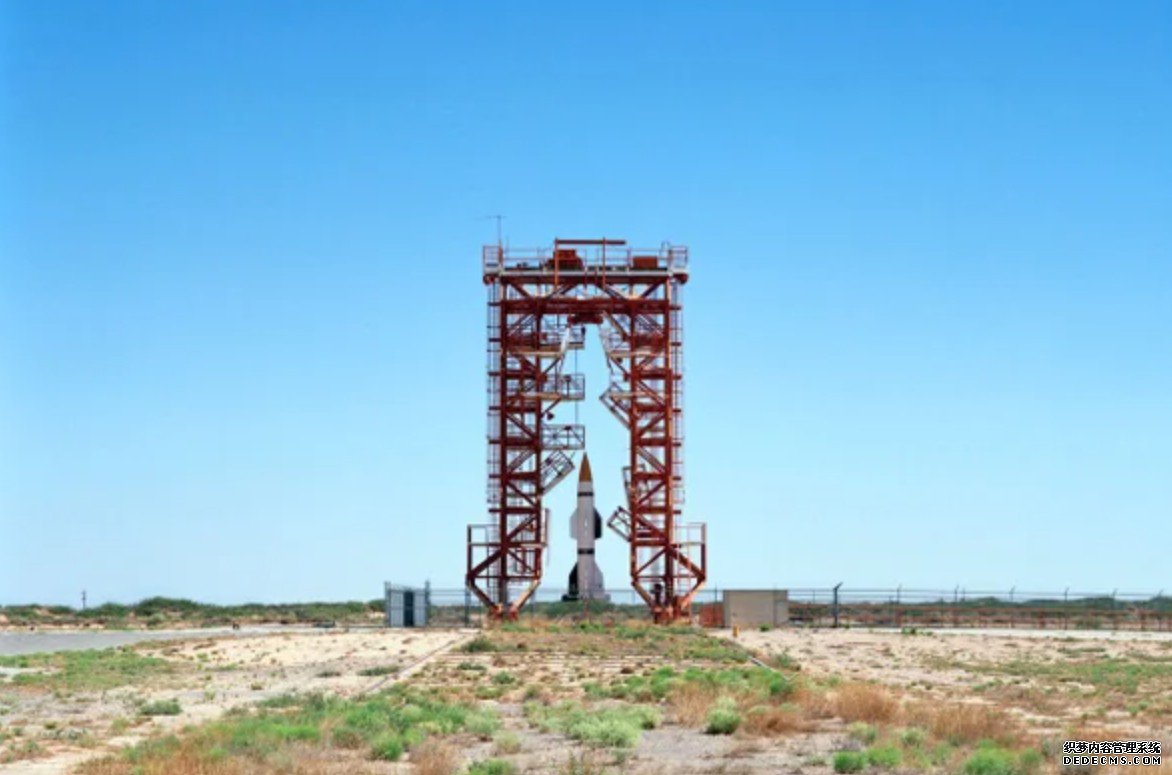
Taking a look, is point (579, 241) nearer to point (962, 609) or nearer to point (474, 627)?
point (474, 627)

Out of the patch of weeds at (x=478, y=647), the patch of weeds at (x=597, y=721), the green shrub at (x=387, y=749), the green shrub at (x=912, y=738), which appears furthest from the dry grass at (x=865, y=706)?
the patch of weeds at (x=478, y=647)

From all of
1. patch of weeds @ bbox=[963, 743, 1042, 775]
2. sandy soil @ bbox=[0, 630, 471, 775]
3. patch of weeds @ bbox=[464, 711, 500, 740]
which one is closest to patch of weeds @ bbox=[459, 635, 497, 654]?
sandy soil @ bbox=[0, 630, 471, 775]

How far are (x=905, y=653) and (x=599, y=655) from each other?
32.3 ft

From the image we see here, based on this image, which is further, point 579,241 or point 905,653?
point 579,241

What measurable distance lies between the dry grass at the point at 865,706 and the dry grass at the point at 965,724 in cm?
34

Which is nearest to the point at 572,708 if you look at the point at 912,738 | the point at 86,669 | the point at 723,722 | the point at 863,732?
the point at 723,722

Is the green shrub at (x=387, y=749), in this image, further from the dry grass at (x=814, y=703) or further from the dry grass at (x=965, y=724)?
the dry grass at (x=965, y=724)

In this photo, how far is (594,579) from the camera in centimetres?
6581

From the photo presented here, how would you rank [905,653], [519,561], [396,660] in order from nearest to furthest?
1. [396,660]
2. [905,653]
3. [519,561]

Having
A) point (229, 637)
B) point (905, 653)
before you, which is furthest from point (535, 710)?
point (229, 637)

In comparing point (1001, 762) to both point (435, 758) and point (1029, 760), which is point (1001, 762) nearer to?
point (1029, 760)

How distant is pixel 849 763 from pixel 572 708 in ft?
27.5

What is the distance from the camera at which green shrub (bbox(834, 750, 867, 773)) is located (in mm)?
19391

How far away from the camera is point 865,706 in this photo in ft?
83.1
